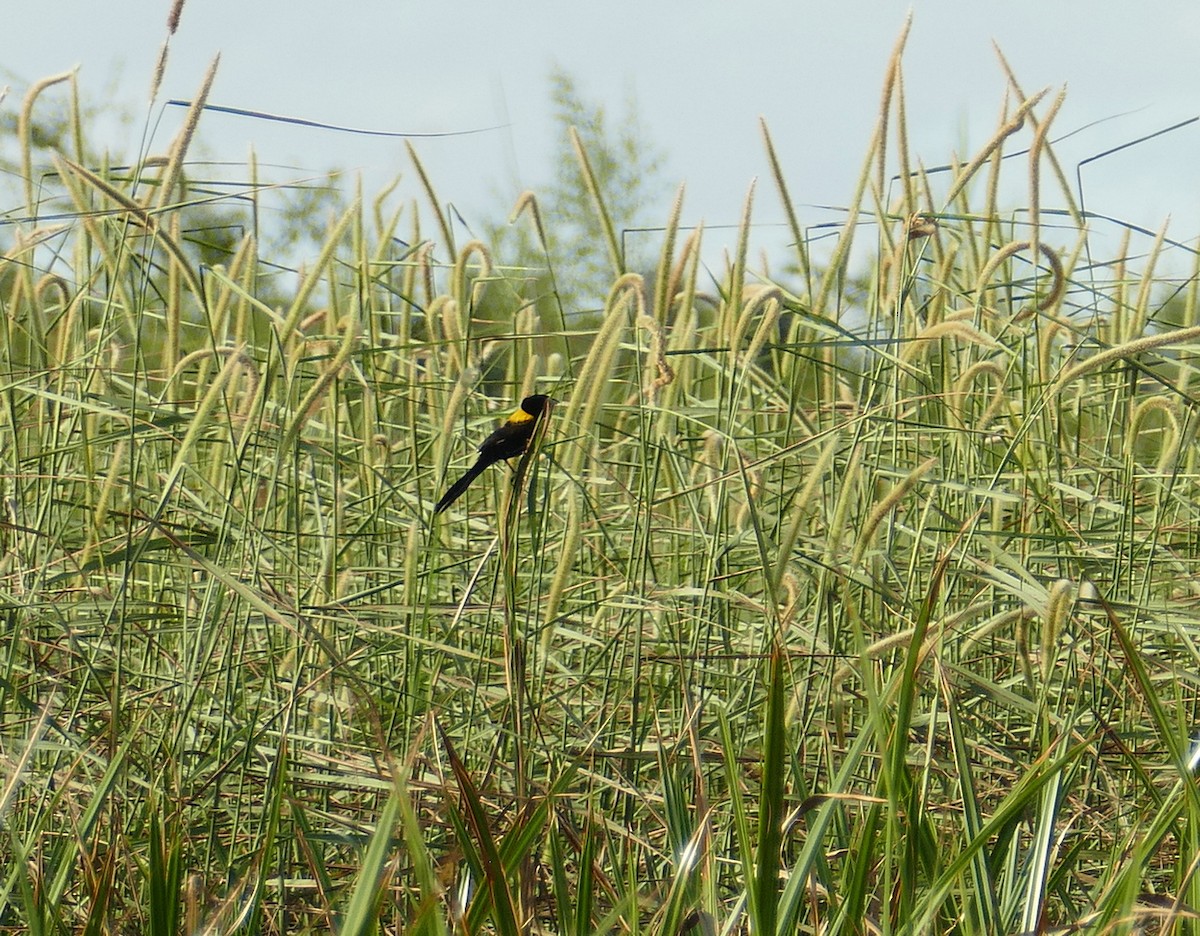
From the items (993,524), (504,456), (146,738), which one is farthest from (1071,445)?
(146,738)

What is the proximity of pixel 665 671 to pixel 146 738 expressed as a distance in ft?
2.21

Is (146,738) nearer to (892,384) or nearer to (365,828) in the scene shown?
(365,828)

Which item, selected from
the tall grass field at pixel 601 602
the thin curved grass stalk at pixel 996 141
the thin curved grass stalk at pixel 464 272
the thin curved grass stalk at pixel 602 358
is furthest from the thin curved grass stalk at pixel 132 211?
the thin curved grass stalk at pixel 996 141

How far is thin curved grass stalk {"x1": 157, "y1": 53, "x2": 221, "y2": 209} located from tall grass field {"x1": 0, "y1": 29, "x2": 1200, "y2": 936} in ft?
0.07

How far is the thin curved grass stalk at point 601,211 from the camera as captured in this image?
141 cm

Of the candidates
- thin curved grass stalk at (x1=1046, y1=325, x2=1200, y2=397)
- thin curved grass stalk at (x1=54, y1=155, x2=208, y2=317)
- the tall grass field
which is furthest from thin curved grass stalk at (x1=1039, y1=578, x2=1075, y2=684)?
thin curved grass stalk at (x1=54, y1=155, x2=208, y2=317)

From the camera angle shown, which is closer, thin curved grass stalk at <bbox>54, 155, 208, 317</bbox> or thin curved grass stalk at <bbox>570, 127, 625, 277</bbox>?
thin curved grass stalk at <bbox>54, 155, 208, 317</bbox>

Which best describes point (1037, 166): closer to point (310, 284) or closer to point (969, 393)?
point (969, 393)

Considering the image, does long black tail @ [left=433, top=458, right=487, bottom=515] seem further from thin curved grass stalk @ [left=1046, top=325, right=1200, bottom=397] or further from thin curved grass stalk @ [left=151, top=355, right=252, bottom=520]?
thin curved grass stalk @ [left=1046, top=325, right=1200, bottom=397]

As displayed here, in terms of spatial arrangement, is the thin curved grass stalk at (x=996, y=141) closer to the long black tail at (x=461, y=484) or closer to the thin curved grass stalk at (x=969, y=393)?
the thin curved grass stalk at (x=969, y=393)

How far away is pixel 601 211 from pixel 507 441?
13.0 inches

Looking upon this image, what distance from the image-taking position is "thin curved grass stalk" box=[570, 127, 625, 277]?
1.41m

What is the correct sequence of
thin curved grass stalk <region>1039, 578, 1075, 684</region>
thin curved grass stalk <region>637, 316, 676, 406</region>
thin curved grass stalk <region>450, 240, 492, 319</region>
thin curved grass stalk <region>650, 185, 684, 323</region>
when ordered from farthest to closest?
1. thin curved grass stalk <region>450, 240, 492, 319</region>
2. thin curved grass stalk <region>650, 185, 684, 323</region>
3. thin curved grass stalk <region>637, 316, 676, 406</region>
4. thin curved grass stalk <region>1039, 578, 1075, 684</region>

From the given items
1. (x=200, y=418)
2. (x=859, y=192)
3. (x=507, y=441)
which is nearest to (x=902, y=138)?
(x=859, y=192)
